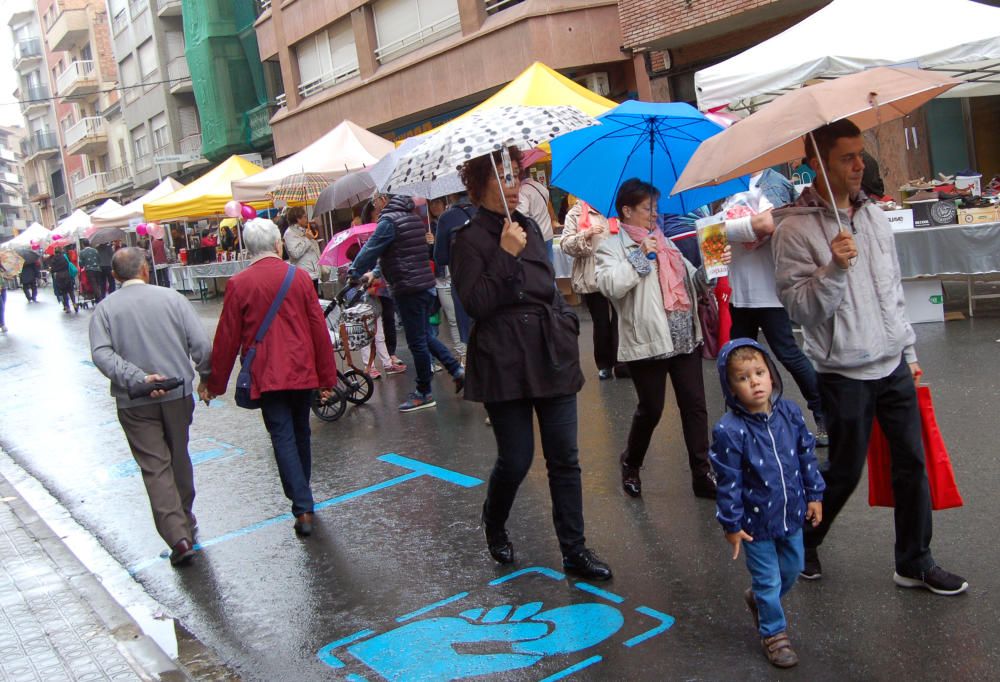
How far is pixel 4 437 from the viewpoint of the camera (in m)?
10.3

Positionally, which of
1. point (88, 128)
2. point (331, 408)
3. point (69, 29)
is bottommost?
point (331, 408)

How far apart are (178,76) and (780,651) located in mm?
43249

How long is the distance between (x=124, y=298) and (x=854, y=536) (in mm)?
3991

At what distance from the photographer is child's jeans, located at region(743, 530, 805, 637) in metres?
3.51

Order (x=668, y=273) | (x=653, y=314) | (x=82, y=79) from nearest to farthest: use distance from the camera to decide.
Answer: (x=653, y=314), (x=668, y=273), (x=82, y=79)

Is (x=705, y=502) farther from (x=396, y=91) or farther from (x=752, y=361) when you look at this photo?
(x=396, y=91)

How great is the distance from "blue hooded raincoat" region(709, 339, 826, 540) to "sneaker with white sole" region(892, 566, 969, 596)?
73 centimetres

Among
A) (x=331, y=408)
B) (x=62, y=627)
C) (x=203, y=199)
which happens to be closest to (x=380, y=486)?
(x=62, y=627)

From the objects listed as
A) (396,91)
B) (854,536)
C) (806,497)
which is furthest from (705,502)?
(396,91)

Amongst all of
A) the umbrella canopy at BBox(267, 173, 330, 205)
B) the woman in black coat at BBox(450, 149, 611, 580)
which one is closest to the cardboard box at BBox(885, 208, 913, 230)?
the woman in black coat at BBox(450, 149, 611, 580)

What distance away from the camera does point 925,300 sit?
31.8 feet

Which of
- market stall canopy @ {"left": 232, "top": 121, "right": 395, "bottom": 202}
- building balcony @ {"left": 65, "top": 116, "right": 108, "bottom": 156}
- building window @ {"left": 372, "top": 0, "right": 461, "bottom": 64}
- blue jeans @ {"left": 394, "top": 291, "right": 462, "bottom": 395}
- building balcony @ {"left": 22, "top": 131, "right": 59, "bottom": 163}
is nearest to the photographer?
blue jeans @ {"left": 394, "top": 291, "right": 462, "bottom": 395}

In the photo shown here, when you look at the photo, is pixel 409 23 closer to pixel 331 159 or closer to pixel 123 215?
pixel 123 215

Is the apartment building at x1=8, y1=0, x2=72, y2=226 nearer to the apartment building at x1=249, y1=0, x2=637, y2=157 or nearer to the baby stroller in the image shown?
the apartment building at x1=249, y1=0, x2=637, y2=157
